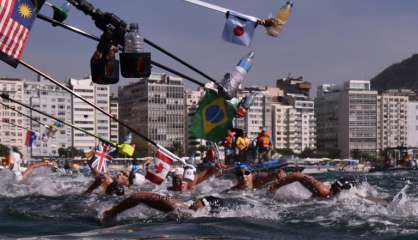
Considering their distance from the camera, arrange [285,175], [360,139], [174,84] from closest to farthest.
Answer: [285,175]
[174,84]
[360,139]

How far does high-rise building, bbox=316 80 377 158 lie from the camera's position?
15175 cm

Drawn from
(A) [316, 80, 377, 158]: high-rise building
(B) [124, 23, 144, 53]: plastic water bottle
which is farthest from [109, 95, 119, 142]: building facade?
(B) [124, 23, 144, 53]: plastic water bottle

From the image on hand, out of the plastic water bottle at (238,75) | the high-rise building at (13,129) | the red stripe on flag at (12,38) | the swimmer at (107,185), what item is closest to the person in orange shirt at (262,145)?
the swimmer at (107,185)

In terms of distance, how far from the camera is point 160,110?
138 m

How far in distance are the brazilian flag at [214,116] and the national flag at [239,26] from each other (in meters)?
1.33

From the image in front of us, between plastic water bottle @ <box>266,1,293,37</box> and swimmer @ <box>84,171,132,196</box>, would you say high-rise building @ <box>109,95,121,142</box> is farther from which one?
plastic water bottle @ <box>266,1,293,37</box>

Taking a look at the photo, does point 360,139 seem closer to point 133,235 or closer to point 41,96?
point 41,96

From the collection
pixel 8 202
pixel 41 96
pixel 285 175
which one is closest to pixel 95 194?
pixel 8 202

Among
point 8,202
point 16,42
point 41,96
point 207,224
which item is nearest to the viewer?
point 16,42

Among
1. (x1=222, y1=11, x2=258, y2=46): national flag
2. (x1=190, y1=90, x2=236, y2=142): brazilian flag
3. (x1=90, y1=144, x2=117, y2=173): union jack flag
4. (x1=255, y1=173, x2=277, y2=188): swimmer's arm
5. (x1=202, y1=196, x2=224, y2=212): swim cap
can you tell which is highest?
(x1=222, y1=11, x2=258, y2=46): national flag

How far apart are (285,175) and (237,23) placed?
5.56 meters

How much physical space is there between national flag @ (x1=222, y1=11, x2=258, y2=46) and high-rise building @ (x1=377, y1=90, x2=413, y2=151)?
14835cm

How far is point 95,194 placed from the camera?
1747 centimetres

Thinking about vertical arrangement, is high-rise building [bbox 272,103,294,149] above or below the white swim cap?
above
